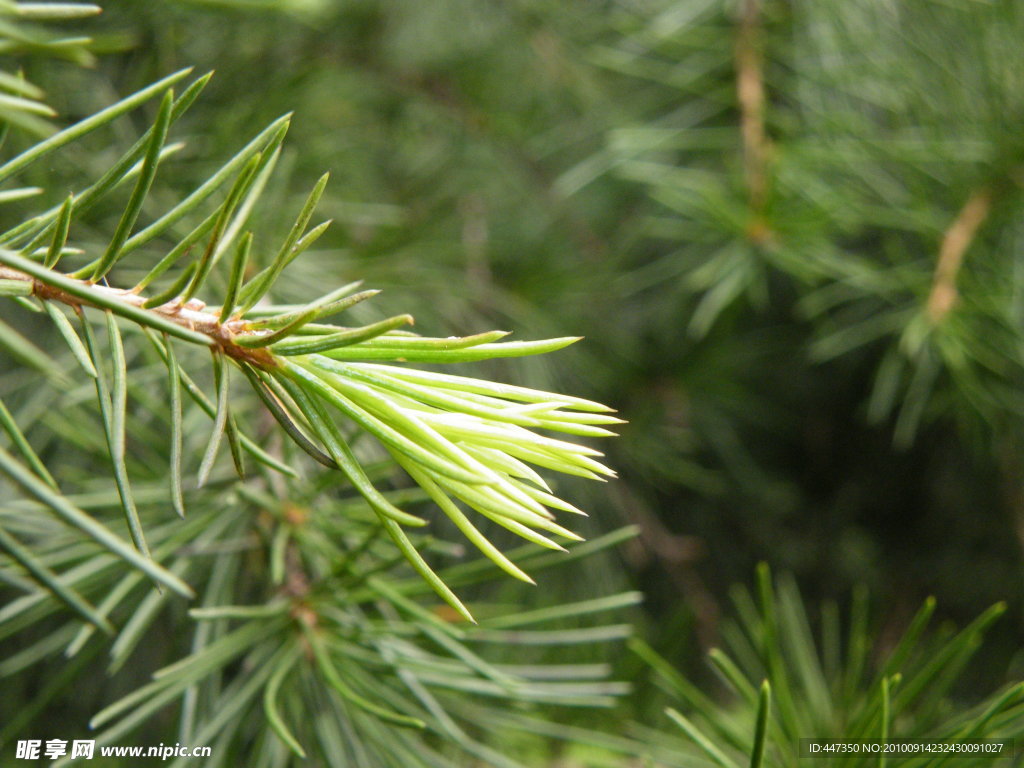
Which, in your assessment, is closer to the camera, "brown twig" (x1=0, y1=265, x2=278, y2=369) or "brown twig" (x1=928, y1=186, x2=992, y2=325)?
"brown twig" (x1=0, y1=265, x2=278, y2=369)

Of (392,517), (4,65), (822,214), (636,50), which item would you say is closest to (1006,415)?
(822,214)

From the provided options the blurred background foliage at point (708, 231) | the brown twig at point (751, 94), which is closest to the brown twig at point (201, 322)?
the blurred background foliage at point (708, 231)

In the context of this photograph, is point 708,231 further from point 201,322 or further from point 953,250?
point 201,322

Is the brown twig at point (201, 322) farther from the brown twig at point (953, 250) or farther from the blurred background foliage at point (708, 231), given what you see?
the brown twig at point (953, 250)

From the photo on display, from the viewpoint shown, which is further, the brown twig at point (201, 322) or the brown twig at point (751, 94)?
the brown twig at point (751, 94)

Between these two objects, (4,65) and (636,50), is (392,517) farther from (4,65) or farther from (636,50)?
(636,50)

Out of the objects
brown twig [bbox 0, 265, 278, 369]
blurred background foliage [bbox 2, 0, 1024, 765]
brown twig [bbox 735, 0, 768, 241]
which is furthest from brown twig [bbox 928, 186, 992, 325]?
brown twig [bbox 0, 265, 278, 369]

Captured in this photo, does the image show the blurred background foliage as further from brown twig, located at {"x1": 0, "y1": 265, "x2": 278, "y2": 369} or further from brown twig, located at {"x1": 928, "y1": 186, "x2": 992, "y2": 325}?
brown twig, located at {"x1": 0, "y1": 265, "x2": 278, "y2": 369}

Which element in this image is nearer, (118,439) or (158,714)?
(118,439)
